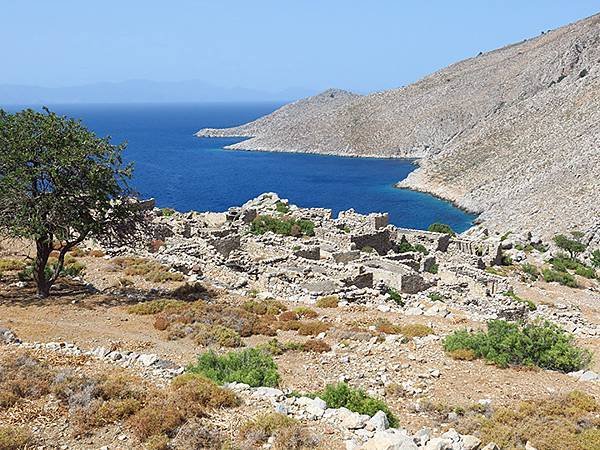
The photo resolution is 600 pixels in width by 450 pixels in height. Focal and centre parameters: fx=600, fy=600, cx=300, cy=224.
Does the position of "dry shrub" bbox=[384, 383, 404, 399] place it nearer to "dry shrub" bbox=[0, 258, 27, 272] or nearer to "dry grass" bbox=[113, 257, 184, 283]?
"dry grass" bbox=[113, 257, 184, 283]

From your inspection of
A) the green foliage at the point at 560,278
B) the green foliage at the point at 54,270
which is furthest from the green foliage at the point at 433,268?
the green foliage at the point at 54,270

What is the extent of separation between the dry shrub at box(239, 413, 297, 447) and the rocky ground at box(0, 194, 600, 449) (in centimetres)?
5

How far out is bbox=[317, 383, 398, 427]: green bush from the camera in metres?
10.8

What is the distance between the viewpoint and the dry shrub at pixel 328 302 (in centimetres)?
2084

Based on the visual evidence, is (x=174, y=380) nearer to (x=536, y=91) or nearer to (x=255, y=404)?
(x=255, y=404)

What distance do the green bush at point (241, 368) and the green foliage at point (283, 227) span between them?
23.3 meters

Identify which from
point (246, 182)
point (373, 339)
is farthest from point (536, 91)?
point (373, 339)

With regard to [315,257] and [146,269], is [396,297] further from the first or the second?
[146,269]

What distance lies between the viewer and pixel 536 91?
390ft

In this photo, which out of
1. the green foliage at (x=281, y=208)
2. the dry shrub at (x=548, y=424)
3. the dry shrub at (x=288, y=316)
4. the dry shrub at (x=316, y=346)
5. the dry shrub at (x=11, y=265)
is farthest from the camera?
the green foliage at (x=281, y=208)

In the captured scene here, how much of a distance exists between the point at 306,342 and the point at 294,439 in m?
6.77

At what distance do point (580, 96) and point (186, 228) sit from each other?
7703 cm

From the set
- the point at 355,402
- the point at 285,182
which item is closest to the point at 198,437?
the point at 355,402

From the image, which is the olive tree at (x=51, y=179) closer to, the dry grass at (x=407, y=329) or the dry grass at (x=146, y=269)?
the dry grass at (x=146, y=269)
